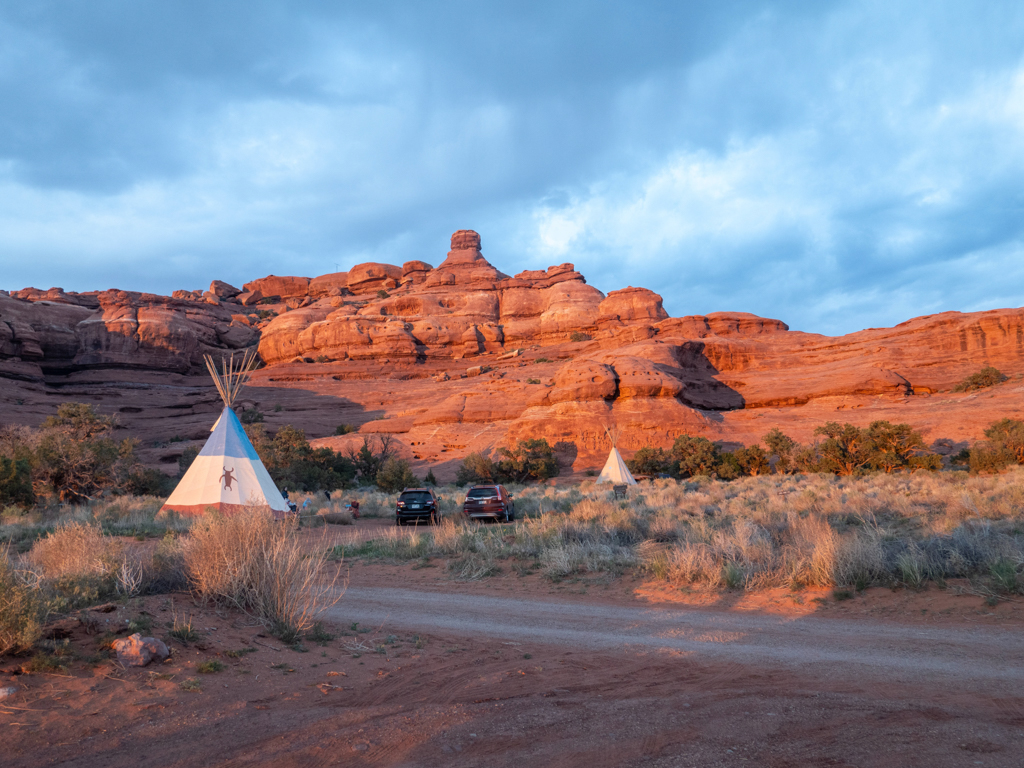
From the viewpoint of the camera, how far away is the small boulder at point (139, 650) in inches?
159

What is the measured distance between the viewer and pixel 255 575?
5594mm

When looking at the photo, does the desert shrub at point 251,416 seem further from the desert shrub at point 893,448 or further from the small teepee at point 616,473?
the desert shrub at point 893,448

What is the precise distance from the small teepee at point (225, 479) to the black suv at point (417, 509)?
3.40 m

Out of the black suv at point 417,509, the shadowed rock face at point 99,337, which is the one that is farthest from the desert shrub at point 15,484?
the shadowed rock face at point 99,337

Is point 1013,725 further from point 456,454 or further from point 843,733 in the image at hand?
point 456,454

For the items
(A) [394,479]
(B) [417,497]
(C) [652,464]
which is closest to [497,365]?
(C) [652,464]

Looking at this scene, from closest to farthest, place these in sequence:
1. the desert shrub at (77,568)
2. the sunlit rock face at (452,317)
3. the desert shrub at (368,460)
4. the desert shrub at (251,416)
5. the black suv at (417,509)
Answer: the desert shrub at (77,568)
the black suv at (417,509)
the desert shrub at (368,460)
the desert shrub at (251,416)
the sunlit rock face at (452,317)

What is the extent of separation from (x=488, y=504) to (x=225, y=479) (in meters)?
7.64

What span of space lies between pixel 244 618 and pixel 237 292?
115 m

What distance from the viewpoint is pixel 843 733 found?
11.6 ft

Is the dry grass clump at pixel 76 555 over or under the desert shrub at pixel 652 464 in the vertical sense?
over

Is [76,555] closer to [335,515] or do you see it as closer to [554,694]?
[554,694]

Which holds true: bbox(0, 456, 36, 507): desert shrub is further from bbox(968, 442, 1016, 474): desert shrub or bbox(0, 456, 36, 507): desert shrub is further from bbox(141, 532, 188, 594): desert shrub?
bbox(968, 442, 1016, 474): desert shrub

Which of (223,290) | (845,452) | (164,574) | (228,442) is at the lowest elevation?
(845,452)
